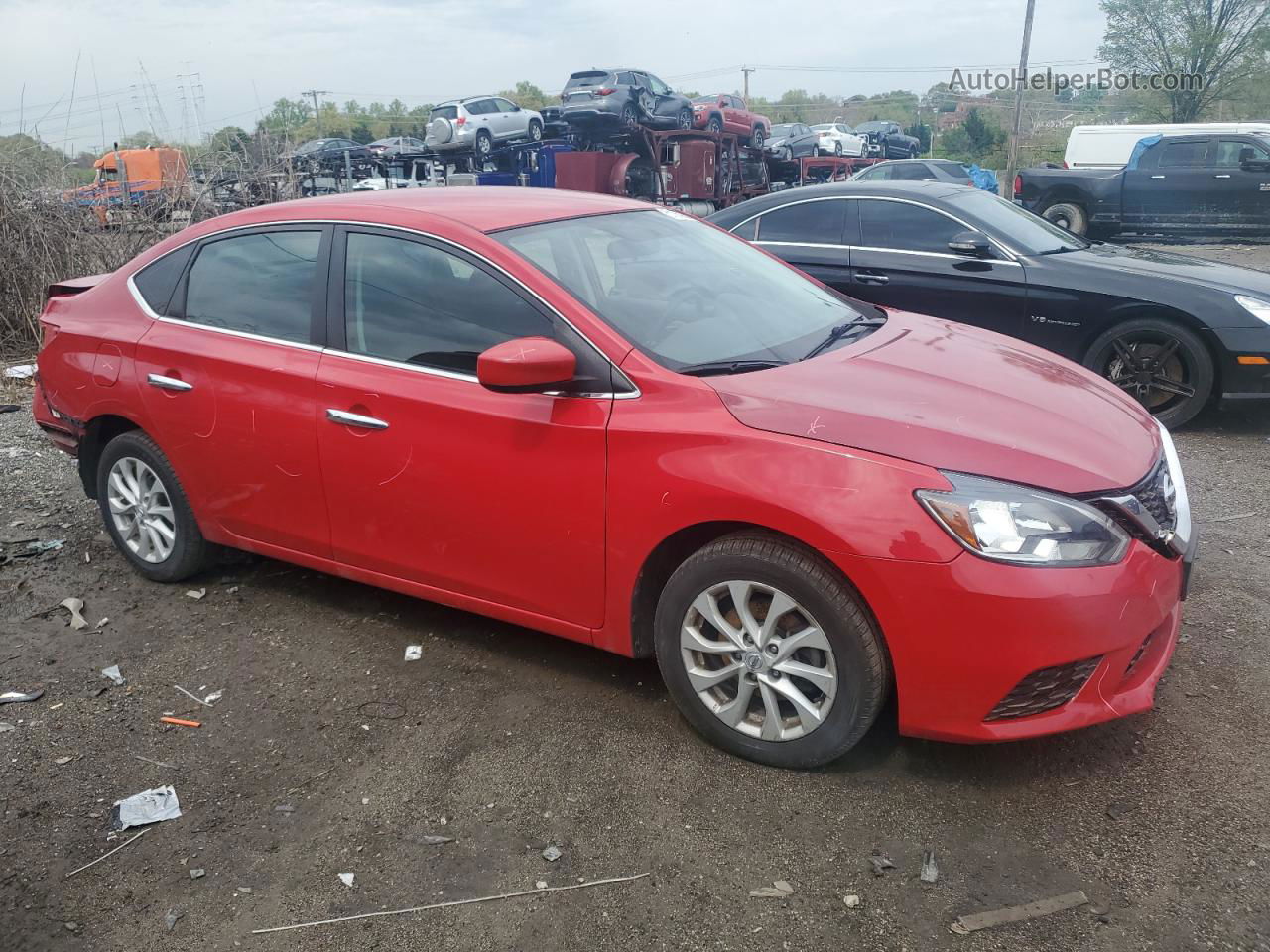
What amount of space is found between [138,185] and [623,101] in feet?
42.4

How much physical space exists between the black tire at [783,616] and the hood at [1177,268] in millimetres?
4916

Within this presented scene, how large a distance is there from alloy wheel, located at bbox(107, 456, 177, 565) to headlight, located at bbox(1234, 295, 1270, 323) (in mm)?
6065

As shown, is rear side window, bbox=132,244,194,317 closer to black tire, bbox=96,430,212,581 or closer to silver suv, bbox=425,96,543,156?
black tire, bbox=96,430,212,581

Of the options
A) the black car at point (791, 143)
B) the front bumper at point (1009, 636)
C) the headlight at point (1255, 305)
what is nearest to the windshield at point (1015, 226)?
the headlight at point (1255, 305)

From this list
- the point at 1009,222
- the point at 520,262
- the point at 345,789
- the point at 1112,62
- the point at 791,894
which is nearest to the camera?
the point at 791,894

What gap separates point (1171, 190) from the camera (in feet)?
57.1

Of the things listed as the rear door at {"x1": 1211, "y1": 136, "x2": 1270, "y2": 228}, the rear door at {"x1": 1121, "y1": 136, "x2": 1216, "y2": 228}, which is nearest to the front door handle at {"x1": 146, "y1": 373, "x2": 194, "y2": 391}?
the rear door at {"x1": 1121, "y1": 136, "x2": 1216, "y2": 228}

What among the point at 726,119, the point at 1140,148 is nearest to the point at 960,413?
the point at 1140,148

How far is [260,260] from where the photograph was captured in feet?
13.3

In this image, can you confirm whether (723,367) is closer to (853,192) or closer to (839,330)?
(839,330)

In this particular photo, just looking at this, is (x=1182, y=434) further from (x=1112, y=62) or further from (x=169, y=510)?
(x=1112, y=62)

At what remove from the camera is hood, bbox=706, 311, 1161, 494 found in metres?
2.82

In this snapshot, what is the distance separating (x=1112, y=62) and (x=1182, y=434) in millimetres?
45776

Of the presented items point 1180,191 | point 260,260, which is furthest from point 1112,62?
point 260,260
